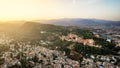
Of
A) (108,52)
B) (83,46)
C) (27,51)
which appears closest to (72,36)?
(83,46)

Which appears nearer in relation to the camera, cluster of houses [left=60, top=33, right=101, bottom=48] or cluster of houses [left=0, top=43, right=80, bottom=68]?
cluster of houses [left=0, top=43, right=80, bottom=68]

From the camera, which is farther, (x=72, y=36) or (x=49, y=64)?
(x=72, y=36)

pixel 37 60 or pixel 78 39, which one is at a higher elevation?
pixel 78 39

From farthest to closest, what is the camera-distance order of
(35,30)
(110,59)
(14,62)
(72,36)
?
1. (35,30)
2. (72,36)
3. (110,59)
4. (14,62)

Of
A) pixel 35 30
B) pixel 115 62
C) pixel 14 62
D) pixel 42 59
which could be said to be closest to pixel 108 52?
pixel 115 62

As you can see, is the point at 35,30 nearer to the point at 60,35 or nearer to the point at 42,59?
the point at 60,35

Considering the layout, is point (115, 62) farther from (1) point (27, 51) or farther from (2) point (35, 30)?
(2) point (35, 30)

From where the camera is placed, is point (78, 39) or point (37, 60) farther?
point (78, 39)

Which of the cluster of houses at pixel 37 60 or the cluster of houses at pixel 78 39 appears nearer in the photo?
the cluster of houses at pixel 37 60

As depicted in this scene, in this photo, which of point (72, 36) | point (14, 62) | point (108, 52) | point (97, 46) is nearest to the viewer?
point (14, 62)
